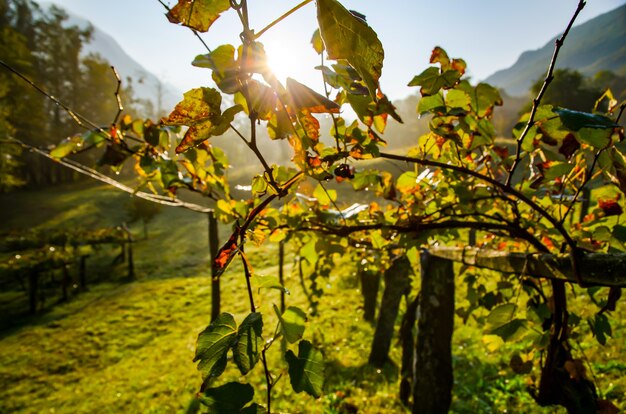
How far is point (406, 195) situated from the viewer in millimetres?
1588

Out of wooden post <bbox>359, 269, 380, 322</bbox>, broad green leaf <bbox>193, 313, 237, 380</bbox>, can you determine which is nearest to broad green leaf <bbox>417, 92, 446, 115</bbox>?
broad green leaf <bbox>193, 313, 237, 380</bbox>

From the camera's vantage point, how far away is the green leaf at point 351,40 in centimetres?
30

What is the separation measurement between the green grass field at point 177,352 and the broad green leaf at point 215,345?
8cm

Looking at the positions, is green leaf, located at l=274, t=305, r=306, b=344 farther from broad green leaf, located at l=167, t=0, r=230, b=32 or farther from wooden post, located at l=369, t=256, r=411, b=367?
wooden post, located at l=369, t=256, r=411, b=367

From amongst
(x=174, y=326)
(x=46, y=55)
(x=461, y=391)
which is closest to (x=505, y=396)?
(x=461, y=391)

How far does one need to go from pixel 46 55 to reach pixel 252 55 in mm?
46179

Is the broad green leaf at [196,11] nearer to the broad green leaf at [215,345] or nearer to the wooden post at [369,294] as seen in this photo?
the broad green leaf at [215,345]

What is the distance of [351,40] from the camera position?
31 centimetres

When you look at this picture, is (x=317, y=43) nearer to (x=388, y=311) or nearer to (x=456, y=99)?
(x=456, y=99)

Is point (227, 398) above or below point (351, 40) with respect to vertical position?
below

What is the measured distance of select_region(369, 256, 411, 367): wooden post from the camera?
5.10 m

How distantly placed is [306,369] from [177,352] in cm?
757

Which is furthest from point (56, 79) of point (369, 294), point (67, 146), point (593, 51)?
point (593, 51)

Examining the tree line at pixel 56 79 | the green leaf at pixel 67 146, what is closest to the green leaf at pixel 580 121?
the green leaf at pixel 67 146
